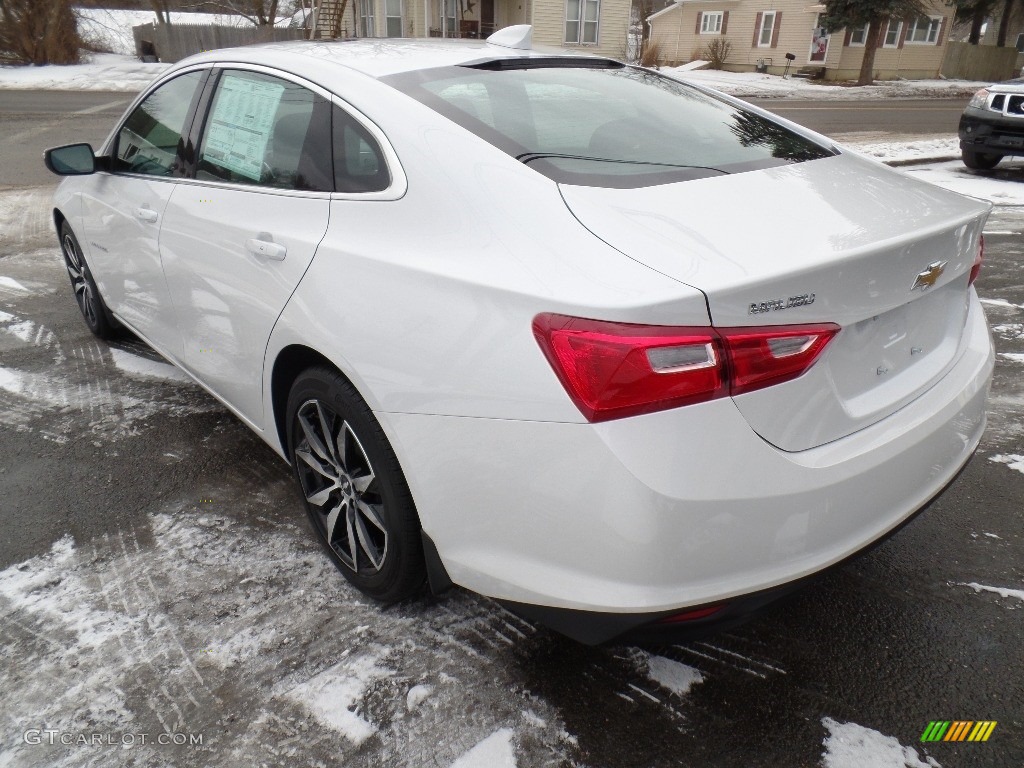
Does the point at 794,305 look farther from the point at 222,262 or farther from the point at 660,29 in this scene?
the point at 660,29

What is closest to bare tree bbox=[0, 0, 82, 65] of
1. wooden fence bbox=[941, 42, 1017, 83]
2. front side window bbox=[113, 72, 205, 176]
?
front side window bbox=[113, 72, 205, 176]

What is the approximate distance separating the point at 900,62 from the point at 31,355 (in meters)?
41.4

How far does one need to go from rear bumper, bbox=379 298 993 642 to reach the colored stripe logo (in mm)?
542

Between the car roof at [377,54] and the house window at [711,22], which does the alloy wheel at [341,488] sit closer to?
the car roof at [377,54]

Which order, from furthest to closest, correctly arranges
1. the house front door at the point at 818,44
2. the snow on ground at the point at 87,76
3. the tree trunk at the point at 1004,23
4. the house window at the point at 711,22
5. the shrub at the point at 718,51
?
the tree trunk at the point at 1004,23 → the house window at the point at 711,22 → the shrub at the point at 718,51 → the house front door at the point at 818,44 → the snow on ground at the point at 87,76

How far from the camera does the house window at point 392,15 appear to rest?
29047 millimetres

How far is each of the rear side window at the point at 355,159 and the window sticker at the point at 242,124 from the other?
0.41 m

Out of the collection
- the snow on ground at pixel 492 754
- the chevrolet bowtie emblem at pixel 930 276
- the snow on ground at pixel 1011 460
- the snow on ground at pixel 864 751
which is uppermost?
the chevrolet bowtie emblem at pixel 930 276

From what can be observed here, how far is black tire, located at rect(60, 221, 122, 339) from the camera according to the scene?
165 inches

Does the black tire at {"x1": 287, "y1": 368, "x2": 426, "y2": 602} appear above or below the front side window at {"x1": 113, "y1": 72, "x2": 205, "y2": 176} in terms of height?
below

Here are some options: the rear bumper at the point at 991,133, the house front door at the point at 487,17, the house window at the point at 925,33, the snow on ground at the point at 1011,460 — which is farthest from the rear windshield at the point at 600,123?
the house window at the point at 925,33

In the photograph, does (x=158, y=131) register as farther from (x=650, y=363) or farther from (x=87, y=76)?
(x=87, y=76)

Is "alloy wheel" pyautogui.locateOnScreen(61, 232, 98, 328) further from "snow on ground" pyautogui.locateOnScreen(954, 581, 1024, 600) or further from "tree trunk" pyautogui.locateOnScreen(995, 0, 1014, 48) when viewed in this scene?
"tree trunk" pyautogui.locateOnScreen(995, 0, 1014, 48)

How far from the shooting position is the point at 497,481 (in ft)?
5.62
